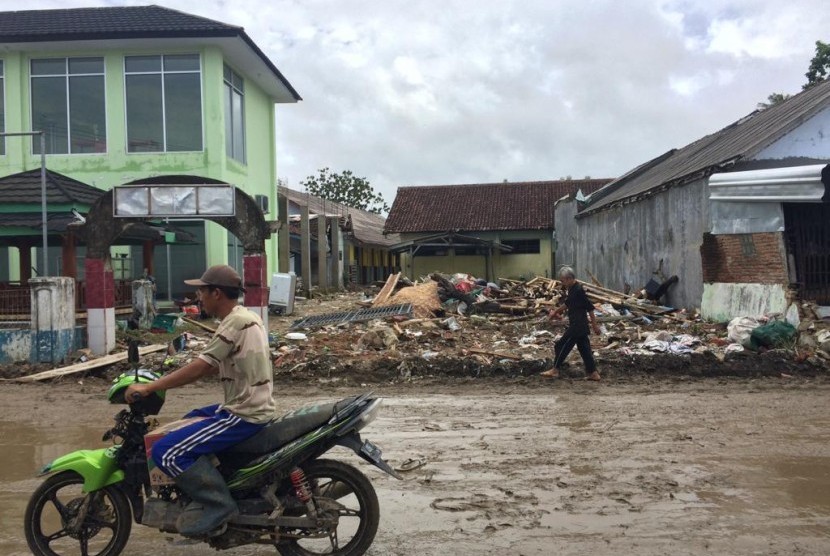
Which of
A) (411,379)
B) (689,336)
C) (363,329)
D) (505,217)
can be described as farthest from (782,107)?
(505,217)

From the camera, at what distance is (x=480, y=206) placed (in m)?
41.2

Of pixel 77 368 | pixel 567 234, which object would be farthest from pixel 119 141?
pixel 567 234

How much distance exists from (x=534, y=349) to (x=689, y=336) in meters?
3.06

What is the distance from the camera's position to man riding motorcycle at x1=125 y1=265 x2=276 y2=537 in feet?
13.2

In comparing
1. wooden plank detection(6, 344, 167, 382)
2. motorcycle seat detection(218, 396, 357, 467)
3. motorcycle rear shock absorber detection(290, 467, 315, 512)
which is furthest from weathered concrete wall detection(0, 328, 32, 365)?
motorcycle rear shock absorber detection(290, 467, 315, 512)

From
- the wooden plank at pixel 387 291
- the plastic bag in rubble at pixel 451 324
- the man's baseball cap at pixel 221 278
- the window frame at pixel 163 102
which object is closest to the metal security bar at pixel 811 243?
the plastic bag in rubble at pixel 451 324

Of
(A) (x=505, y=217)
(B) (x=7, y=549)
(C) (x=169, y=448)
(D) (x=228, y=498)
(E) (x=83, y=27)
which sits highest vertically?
(E) (x=83, y=27)

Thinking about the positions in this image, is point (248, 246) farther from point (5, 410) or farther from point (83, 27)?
point (83, 27)

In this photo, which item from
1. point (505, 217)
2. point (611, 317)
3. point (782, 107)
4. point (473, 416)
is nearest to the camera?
point (473, 416)

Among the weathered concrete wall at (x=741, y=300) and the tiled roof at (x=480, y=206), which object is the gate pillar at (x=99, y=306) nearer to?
the weathered concrete wall at (x=741, y=300)

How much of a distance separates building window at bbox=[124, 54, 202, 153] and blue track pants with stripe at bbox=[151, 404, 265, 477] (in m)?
18.9

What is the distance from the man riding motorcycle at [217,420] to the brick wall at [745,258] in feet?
40.1

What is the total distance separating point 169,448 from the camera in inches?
159

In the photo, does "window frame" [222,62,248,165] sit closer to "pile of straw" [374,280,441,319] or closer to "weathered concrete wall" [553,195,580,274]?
"pile of straw" [374,280,441,319]
